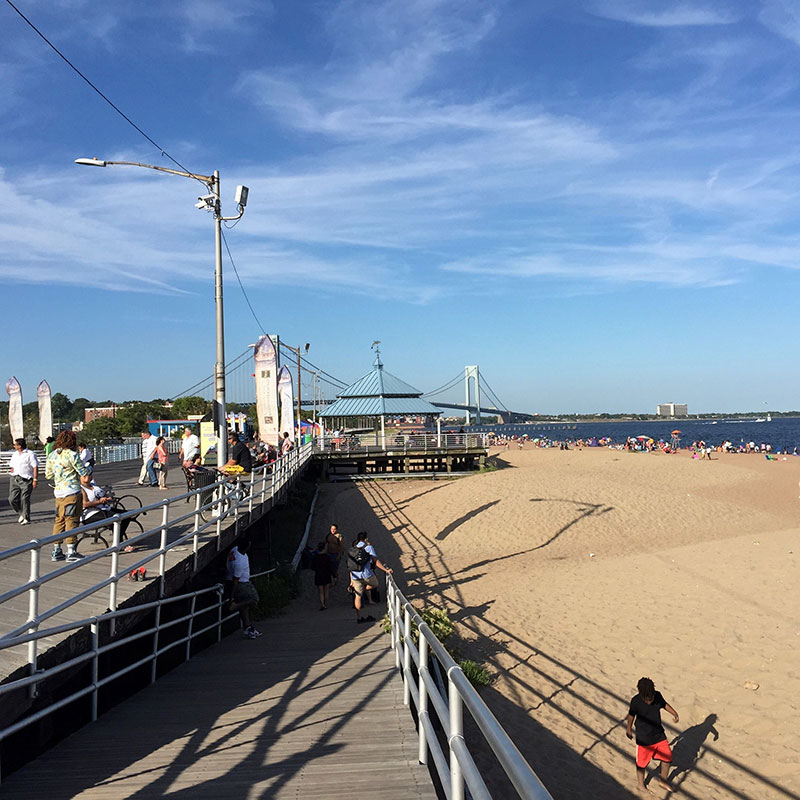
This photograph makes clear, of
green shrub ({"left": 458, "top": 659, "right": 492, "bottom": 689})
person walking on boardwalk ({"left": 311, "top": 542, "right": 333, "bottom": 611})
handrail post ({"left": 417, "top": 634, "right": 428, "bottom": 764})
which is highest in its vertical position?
handrail post ({"left": 417, "top": 634, "right": 428, "bottom": 764})

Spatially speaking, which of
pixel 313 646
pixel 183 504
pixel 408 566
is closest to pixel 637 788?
pixel 313 646

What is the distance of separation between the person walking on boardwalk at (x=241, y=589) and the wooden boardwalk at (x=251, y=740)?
1884 millimetres

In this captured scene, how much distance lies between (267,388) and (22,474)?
1019 centimetres

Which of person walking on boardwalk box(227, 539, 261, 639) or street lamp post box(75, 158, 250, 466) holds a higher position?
street lamp post box(75, 158, 250, 466)

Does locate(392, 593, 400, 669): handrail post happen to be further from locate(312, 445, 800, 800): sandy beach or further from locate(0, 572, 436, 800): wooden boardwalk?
locate(312, 445, 800, 800): sandy beach

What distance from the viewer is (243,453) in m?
13.2

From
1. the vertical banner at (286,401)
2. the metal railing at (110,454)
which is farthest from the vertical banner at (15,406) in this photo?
the vertical banner at (286,401)

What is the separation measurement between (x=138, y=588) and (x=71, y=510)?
85.0 inches

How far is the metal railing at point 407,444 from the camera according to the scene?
36625mm

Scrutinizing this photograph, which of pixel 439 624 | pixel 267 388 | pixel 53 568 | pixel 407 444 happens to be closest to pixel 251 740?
pixel 53 568

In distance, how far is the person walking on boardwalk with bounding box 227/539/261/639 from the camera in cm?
981

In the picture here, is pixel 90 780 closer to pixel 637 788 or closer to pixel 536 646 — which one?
pixel 637 788

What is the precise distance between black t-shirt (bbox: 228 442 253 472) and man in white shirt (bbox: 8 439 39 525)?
3268 mm

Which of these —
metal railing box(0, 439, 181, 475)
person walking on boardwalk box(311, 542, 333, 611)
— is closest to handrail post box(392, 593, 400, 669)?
person walking on boardwalk box(311, 542, 333, 611)
